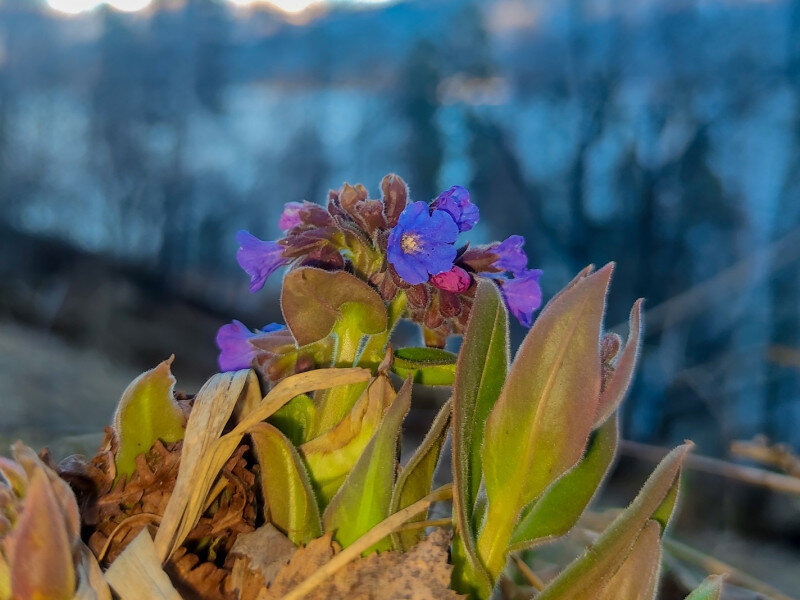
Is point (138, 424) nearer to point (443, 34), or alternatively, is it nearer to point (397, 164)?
point (397, 164)

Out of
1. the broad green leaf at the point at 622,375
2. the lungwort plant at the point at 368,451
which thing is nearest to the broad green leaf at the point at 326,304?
the lungwort plant at the point at 368,451

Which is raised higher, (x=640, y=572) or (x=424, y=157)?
(x=424, y=157)

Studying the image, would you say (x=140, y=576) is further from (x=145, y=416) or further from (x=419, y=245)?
(x=419, y=245)

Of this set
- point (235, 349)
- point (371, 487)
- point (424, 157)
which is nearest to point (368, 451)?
point (371, 487)

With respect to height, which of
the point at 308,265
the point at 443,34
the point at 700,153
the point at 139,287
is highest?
the point at 443,34

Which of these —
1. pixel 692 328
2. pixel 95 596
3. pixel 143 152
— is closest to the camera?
pixel 95 596

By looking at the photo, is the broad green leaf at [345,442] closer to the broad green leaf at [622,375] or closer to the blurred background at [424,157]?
the broad green leaf at [622,375]

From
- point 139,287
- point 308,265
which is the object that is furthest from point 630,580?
point 139,287

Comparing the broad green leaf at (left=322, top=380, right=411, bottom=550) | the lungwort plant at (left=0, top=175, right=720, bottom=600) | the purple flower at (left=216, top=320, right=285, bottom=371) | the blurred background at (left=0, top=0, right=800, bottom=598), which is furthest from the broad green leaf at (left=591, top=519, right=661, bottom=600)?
the blurred background at (left=0, top=0, right=800, bottom=598)
